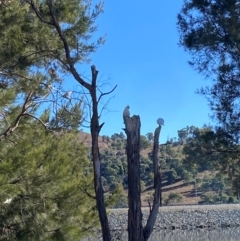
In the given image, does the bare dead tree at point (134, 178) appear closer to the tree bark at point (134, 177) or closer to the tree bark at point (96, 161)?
the tree bark at point (134, 177)

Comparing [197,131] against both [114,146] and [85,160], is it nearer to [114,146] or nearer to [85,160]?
[85,160]

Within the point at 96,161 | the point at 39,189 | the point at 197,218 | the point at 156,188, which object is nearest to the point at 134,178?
the point at 156,188

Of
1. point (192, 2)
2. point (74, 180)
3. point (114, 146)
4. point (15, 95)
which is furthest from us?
point (114, 146)

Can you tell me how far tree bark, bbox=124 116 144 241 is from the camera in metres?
4.16

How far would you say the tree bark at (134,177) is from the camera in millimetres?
4160

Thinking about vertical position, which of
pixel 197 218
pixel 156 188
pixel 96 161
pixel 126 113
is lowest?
pixel 156 188

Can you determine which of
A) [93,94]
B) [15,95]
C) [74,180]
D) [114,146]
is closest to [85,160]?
[74,180]

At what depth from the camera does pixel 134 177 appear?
4.18 metres

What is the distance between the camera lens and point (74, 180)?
23.4 ft

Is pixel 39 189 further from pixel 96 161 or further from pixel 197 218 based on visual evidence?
pixel 197 218

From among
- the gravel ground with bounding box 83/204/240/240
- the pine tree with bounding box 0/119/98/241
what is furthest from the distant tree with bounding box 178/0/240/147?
the gravel ground with bounding box 83/204/240/240

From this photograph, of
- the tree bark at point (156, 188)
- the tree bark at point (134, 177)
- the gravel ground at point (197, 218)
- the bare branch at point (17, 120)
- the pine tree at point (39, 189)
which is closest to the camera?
the tree bark at point (134, 177)

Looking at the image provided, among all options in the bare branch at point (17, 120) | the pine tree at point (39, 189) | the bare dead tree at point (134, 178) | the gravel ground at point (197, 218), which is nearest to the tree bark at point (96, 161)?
the bare dead tree at point (134, 178)

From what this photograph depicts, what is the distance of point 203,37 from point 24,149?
2.94 metres
